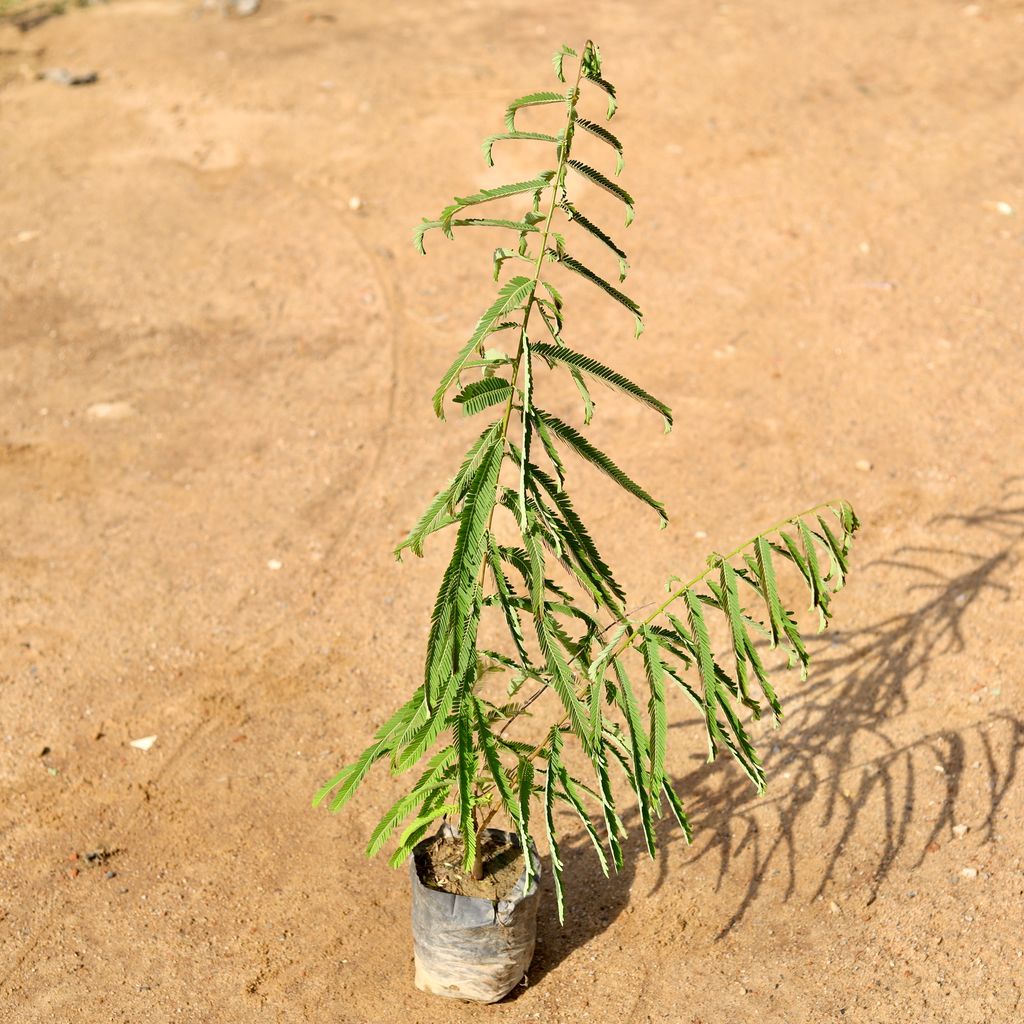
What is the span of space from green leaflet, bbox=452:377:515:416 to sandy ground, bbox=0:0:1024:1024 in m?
1.95

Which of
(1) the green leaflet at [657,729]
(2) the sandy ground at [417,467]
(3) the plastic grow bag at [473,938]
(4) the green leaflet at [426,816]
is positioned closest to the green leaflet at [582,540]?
(1) the green leaflet at [657,729]

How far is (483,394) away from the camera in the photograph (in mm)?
3037

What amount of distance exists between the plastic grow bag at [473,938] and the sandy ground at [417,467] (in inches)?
5.9

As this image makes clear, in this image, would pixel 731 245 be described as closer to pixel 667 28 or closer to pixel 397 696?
pixel 667 28

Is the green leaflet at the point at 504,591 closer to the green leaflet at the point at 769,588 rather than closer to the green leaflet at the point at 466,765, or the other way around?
the green leaflet at the point at 466,765

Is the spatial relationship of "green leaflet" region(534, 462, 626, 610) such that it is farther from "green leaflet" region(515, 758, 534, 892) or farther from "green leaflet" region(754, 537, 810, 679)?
"green leaflet" region(515, 758, 534, 892)

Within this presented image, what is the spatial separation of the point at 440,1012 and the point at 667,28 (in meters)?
8.09

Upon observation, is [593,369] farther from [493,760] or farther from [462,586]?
[493,760]

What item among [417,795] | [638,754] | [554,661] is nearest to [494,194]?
[554,661]

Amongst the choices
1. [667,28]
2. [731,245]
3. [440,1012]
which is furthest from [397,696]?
[667,28]

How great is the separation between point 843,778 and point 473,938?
1646 mm

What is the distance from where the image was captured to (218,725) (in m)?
4.90

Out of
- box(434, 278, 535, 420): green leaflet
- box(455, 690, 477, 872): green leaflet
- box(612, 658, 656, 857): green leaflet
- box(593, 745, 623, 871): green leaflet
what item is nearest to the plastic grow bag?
box(455, 690, 477, 872): green leaflet

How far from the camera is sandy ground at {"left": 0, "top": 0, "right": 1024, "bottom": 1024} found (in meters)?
4.05
